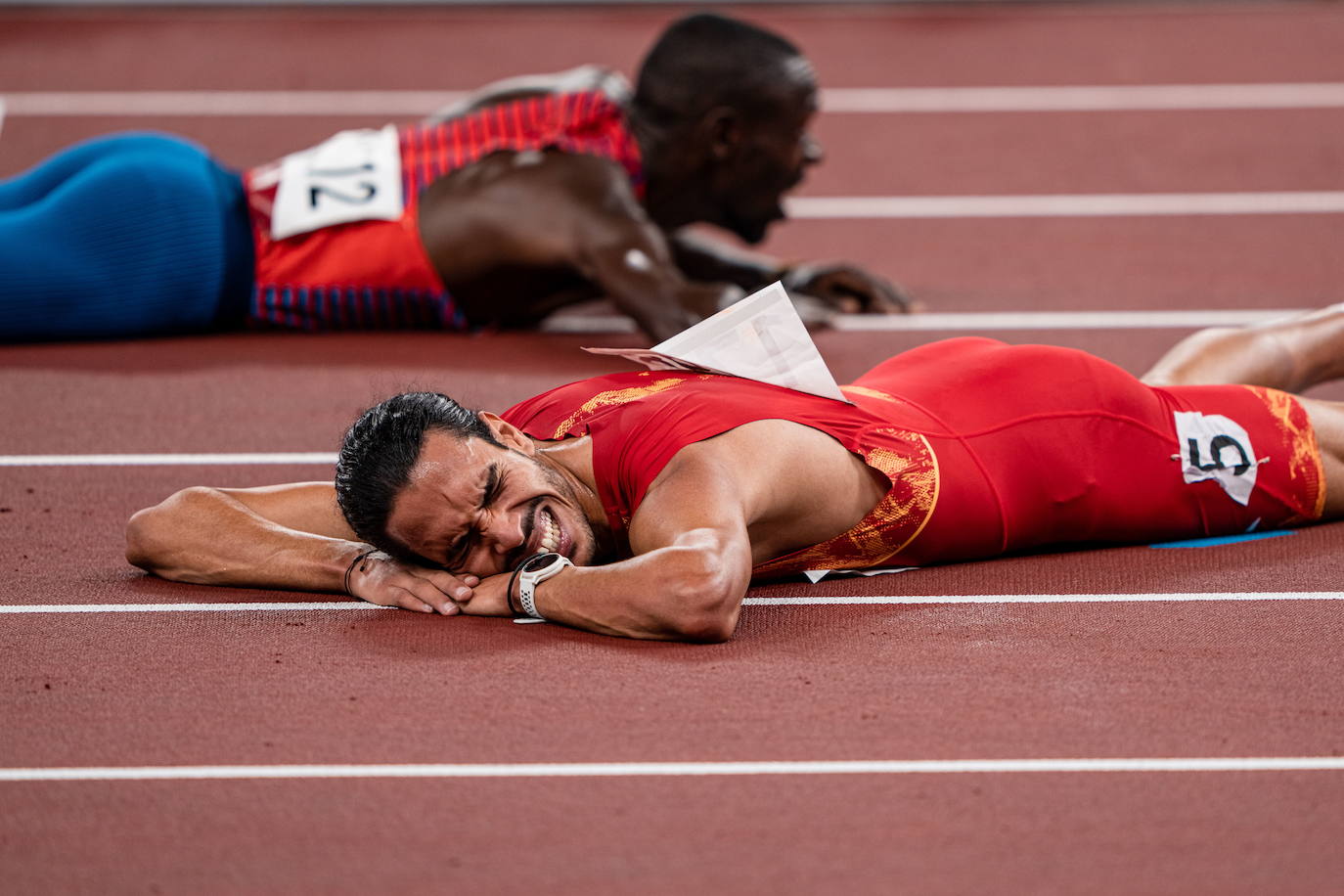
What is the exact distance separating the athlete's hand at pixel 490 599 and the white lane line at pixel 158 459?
1042mm

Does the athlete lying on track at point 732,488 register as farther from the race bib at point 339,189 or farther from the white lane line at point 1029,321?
the race bib at point 339,189

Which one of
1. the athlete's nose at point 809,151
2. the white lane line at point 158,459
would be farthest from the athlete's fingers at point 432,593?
the athlete's nose at point 809,151

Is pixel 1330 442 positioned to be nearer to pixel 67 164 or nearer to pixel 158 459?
pixel 158 459

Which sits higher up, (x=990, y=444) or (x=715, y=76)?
(x=715, y=76)

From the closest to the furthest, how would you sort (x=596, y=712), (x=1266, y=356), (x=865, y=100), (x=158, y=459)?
(x=596, y=712)
(x=1266, y=356)
(x=158, y=459)
(x=865, y=100)

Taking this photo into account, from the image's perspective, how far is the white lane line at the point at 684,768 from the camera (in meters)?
2.16

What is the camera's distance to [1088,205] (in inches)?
218

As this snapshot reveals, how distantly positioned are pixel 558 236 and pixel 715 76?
0.65 m

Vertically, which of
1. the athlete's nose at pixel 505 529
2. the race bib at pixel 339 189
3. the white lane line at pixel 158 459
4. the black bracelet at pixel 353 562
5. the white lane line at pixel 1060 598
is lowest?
the white lane line at pixel 1060 598

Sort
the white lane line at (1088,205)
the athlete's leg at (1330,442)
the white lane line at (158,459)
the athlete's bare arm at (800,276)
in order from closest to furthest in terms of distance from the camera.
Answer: the athlete's leg at (1330,442), the white lane line at (158,459), the athlete's bare arm at (800,276), the white lane line at (1088,205)

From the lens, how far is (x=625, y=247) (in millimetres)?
4188

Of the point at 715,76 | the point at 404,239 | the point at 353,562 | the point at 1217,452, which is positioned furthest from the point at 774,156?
the point at 353,562

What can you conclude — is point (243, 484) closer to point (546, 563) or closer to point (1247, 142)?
point (546, 563)

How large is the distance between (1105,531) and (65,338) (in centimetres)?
286
